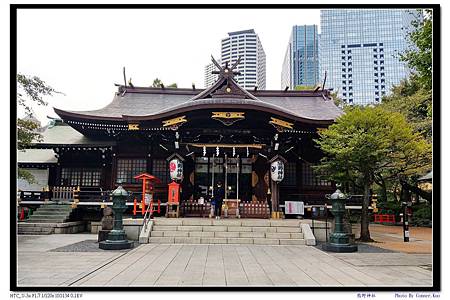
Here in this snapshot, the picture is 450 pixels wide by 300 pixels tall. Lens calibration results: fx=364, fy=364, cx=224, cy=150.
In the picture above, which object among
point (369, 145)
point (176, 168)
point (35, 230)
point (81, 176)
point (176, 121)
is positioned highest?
point (176, 121)

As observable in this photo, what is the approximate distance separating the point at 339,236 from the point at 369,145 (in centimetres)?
381

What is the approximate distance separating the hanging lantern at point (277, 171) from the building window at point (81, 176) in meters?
9.49

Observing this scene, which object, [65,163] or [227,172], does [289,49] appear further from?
[65,163]

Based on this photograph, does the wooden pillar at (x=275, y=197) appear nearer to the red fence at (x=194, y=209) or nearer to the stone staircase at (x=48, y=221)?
the red fence at (x=194, y=209)

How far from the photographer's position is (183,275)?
720cm

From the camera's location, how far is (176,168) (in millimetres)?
16172

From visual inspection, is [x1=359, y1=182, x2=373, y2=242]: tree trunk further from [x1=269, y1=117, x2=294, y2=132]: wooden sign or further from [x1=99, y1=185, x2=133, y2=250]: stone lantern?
[x1=99, y1=185, x2=133, y2=250]: stone lantern

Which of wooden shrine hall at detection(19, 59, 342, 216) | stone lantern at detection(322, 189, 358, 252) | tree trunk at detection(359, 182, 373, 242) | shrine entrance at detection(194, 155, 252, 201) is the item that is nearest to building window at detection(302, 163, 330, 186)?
wooden shrine hall at detection(19, 59, 342, 216)

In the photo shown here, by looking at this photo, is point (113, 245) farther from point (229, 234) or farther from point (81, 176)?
point (81, 176)

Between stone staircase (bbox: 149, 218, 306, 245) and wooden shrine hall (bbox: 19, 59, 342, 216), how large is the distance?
249 centimetres

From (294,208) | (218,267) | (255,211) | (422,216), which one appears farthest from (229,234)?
(422,216)

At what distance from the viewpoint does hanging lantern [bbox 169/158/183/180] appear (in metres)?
16.2

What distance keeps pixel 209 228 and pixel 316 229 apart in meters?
4.11

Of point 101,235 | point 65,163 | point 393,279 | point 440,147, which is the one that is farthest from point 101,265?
point 65,163
